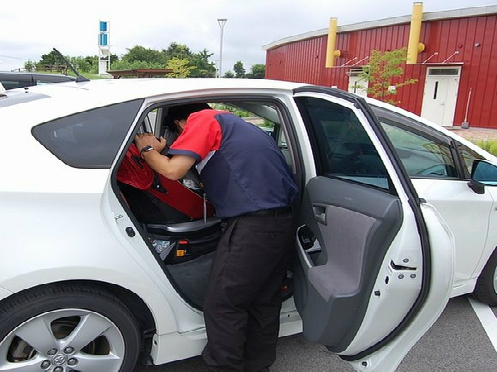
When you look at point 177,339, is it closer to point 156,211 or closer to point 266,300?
point 266,300

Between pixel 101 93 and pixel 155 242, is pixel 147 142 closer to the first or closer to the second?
pixel 101 93

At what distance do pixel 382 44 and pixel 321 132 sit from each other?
1955 cm

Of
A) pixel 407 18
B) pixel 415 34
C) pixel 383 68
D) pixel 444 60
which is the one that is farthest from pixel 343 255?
pixel 407 18

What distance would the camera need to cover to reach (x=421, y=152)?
9.13ft

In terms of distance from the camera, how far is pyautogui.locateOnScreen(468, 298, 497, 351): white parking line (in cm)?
293

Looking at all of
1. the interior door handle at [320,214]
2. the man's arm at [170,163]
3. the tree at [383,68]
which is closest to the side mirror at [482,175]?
the interior door handle at [320,214]

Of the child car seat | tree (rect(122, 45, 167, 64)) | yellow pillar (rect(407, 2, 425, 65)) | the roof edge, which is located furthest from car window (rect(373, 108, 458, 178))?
tree (rect(122, 45, 167, 64))

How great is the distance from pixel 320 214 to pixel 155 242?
958mm

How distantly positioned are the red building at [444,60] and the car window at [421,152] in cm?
1344

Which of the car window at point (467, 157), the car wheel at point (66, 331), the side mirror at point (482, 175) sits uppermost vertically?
the car window at point (467, 157)

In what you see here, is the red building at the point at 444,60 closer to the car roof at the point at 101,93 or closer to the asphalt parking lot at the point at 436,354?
the asphalt parking lot at the point at 436,354

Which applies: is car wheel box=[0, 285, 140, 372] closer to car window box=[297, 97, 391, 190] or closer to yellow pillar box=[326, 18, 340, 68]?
car window box=[297, 97, 391, 190]

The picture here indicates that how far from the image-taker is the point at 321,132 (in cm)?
244

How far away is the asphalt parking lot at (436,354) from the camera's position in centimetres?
252
